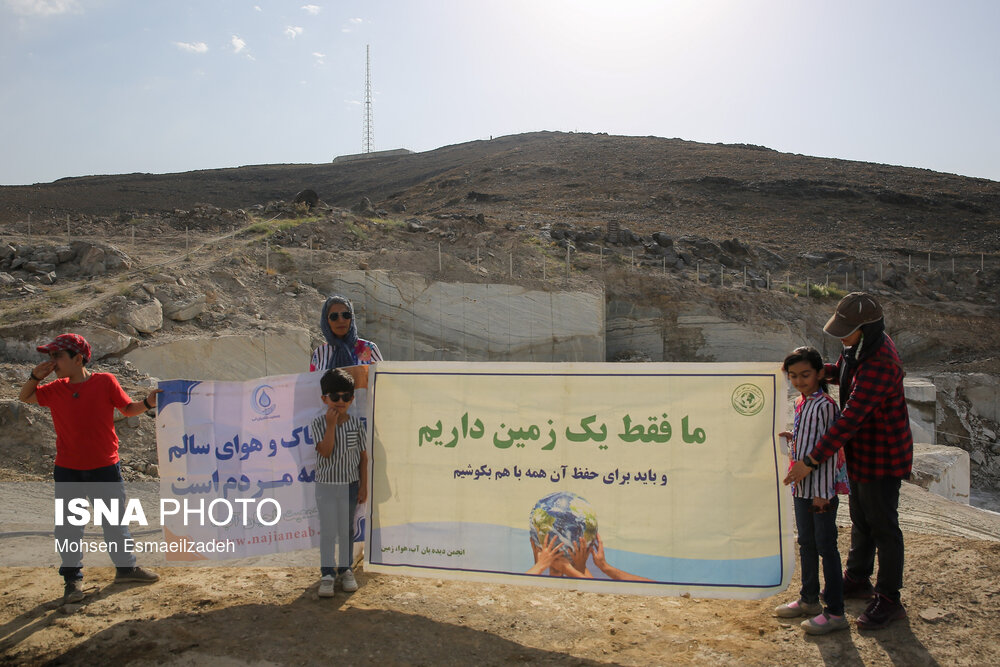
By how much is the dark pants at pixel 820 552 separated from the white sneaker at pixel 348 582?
7.57 feet

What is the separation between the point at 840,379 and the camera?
358 cm

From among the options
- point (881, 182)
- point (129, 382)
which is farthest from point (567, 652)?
point (881, 182)

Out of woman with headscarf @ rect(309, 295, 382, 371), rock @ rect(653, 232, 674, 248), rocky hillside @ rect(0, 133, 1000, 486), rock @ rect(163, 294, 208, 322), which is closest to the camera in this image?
woman with headscarf @ rect(309, 295, 382, 371)

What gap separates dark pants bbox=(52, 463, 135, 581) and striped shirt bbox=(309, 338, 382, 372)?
3.87 feet

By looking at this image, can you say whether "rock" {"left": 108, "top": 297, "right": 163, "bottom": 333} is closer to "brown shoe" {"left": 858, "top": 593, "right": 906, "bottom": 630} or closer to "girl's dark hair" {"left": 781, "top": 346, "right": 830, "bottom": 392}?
"girl's dark hair" {"left": 781, "top": 346, "right": 830, "bottom": 392}

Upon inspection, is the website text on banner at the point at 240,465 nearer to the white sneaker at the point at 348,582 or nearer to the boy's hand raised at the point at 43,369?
the white sneaker at the point at 348,582

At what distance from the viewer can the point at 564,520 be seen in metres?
3.66

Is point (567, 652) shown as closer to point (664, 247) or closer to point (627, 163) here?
point (664, 247)

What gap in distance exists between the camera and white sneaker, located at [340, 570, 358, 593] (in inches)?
151

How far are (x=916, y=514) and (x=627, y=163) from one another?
43.1 m

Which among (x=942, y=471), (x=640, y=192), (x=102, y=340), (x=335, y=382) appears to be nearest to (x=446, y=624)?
(x=335, y=382)

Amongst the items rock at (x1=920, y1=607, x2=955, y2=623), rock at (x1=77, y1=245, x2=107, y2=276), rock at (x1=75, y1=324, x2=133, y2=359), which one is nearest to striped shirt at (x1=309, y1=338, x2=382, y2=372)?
rock at (x1=920, y1=607, x2=955, y2=623)

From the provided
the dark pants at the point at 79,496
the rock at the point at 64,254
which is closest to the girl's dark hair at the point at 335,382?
the dark pants at the point at 79,496

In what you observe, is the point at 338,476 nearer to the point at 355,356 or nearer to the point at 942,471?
the point at 355,356
